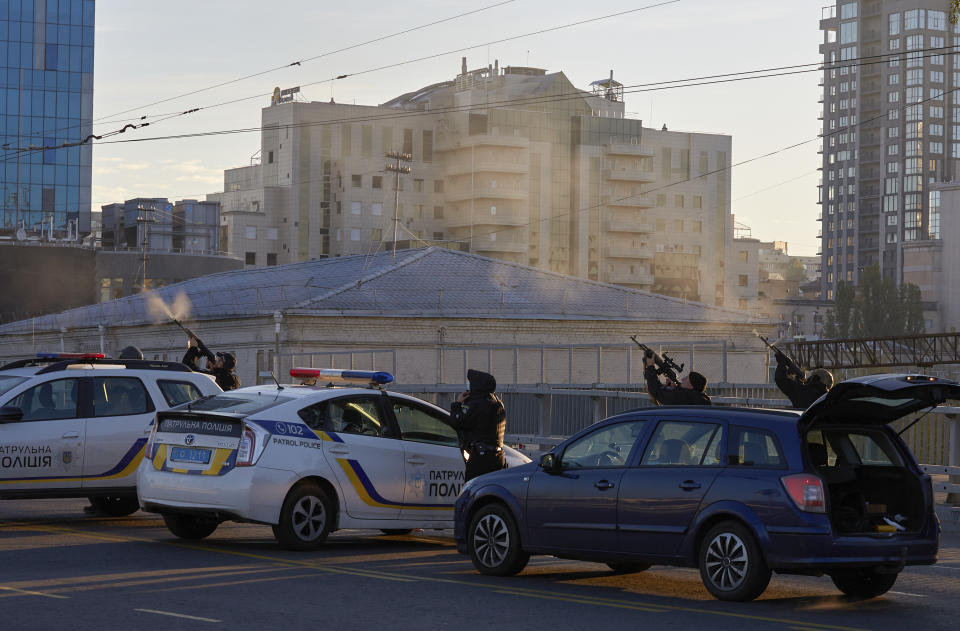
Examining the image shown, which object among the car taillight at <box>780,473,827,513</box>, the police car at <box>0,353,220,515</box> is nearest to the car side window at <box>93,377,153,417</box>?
the police car at <box>0,353,220,515</box>

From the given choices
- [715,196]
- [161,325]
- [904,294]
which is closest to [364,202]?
[715,196]

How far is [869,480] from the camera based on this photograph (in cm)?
1132

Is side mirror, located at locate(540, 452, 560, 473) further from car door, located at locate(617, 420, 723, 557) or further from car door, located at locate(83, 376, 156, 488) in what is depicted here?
car door, located at locate(83, 376, 156, 488)

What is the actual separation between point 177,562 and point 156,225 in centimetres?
10076

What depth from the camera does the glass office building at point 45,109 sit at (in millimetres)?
124438

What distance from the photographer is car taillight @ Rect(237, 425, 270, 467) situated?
44.3 feet

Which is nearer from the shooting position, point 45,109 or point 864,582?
point 864,582

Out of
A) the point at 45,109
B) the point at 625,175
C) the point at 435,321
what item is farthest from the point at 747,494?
the point at 45,109

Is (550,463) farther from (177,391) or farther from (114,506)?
(114,506)

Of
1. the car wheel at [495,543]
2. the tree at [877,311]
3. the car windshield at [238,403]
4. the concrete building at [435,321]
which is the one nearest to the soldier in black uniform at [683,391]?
the car wheel at [495,543]

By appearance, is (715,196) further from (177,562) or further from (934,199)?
(177,562)

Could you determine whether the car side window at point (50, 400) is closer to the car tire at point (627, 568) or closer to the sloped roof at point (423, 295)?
the car tire at point (627, 568)

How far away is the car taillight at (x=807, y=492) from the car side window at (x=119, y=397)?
852 cm

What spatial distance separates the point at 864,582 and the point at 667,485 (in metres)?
1.75
